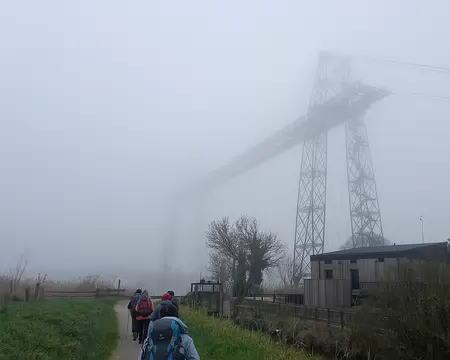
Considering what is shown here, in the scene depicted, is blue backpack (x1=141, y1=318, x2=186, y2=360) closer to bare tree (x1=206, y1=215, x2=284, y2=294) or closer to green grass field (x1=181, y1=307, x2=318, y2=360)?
green grass field (x1=181, y1=307, x2=318, y2=360)

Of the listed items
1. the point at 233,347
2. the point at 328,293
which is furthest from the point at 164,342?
the point at 328,293

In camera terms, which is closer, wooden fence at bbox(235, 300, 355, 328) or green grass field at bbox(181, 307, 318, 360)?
green grass field at bbox(181, 307, 318, 360)

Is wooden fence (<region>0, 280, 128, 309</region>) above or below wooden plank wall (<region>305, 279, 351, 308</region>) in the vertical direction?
below

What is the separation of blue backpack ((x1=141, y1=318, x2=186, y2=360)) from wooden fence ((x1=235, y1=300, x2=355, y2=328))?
10.9m

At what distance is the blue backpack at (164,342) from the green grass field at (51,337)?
349cm

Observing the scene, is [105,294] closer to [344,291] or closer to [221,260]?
[221,260]

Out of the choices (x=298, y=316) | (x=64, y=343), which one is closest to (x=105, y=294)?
(x=298, y=316)

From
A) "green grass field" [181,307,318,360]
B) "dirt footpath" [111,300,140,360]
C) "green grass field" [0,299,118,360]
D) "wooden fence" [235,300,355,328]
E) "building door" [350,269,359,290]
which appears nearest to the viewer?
"green grass field" [0,299,118,360]

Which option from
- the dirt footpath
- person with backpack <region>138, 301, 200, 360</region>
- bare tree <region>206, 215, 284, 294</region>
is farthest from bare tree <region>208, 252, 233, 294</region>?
person with backpack <region>138, 301, 200, 360</region>

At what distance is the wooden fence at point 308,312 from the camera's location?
15539 mm

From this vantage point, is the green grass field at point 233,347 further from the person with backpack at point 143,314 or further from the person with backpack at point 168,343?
the person with backpack at point 168,343

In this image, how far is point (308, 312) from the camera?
61.2ft

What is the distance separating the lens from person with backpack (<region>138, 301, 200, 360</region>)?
4.82 meters

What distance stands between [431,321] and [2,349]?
8.50 metres
